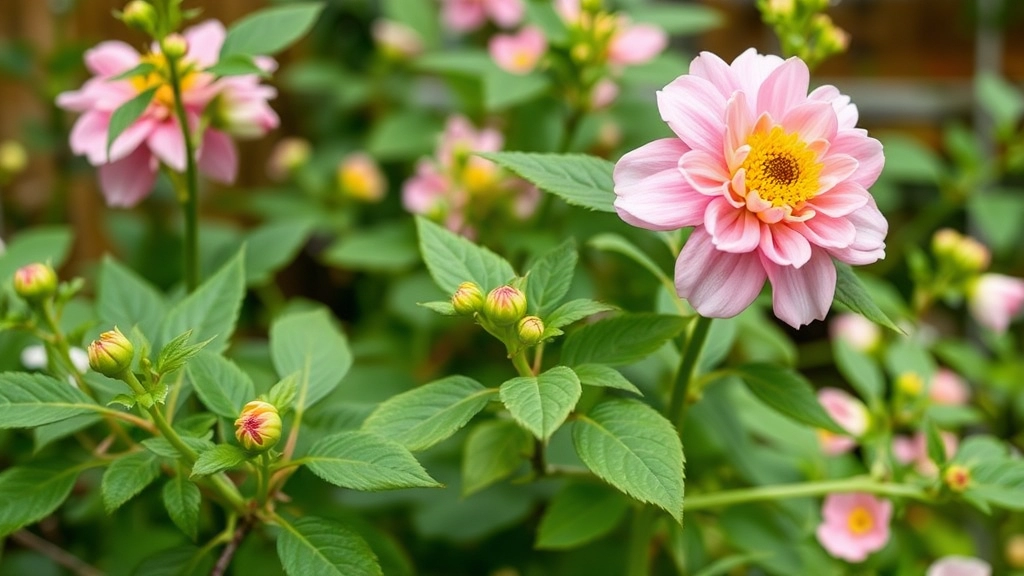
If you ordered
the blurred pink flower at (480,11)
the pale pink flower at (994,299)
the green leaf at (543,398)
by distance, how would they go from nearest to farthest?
the green leaf at (543,398) < the pale pink flower at (994,299) < the blurred pink flower at (480,11)

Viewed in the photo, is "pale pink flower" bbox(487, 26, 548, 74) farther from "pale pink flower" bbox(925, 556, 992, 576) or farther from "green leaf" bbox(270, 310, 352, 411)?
"pale pink flower" bbox(925, 556, 992, 576)

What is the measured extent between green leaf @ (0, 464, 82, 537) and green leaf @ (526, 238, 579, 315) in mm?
281

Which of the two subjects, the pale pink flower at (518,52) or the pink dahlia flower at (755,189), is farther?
the pale pink flower at (518,52)

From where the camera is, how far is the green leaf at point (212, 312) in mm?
580

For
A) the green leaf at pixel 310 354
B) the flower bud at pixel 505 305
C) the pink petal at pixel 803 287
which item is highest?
the pink petal at pixel 803 287

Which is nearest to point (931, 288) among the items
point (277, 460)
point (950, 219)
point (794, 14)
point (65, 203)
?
point (794, 14)

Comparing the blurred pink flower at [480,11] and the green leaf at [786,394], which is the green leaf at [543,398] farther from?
the blurred pink flower at [480,11]

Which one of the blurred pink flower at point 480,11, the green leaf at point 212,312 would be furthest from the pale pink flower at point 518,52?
the green leaf at point 212,312

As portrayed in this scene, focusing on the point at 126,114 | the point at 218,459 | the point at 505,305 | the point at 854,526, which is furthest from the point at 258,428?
the point at 854,526

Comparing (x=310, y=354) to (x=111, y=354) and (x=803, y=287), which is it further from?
(x=803, y=287)

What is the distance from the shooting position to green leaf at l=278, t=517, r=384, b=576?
0.48 meters

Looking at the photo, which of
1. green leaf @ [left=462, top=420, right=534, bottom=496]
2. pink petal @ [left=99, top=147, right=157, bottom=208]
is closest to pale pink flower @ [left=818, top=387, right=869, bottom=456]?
green leaf @ [left=462, top=420, right=534, bottom=496]

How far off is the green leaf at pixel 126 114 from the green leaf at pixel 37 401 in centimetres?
16

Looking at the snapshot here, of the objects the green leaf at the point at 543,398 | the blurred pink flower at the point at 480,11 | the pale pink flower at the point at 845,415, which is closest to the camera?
the green leaf at the point at 543,398
